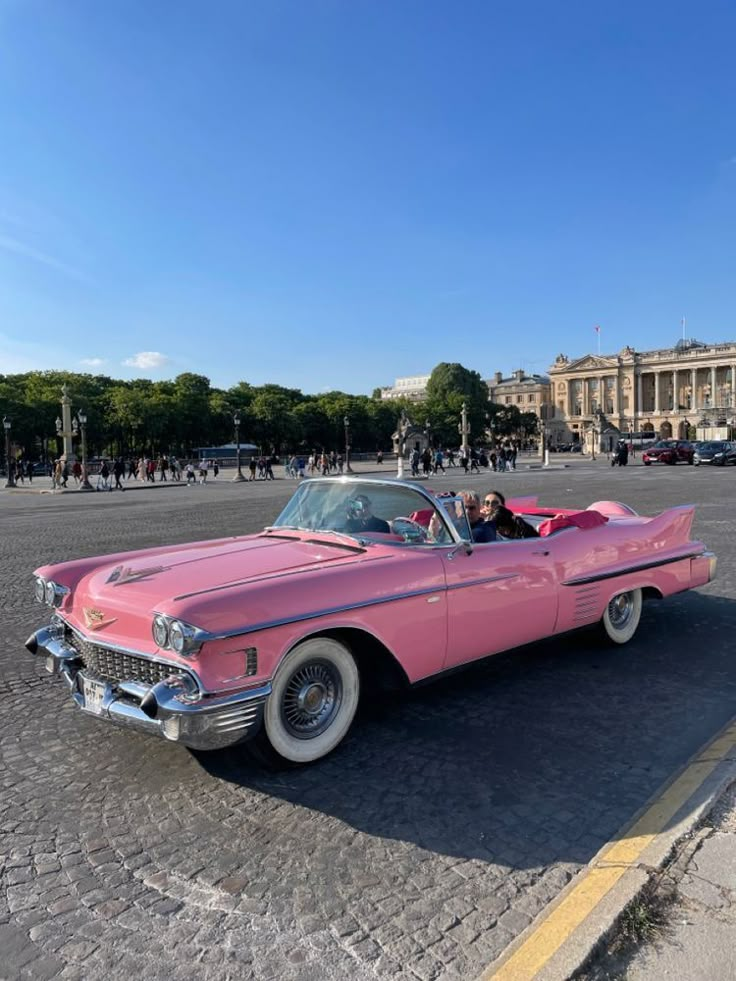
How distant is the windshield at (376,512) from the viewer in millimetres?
4578

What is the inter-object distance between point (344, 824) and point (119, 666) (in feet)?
4.56

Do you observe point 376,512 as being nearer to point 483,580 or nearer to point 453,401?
point 483,580

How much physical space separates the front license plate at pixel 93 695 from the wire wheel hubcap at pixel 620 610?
3.97 meters

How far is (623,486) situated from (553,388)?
429 feet

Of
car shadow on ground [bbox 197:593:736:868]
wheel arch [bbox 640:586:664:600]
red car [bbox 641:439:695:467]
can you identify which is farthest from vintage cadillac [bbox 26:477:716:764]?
red car [bbox 641:439:695:467]

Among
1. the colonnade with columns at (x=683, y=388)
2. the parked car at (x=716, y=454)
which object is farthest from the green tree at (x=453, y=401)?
the parked car at (x=716, y=454)

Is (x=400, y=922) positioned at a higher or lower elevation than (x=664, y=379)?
lower

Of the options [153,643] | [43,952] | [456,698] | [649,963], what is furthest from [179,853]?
[456,698]

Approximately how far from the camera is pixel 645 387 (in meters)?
142

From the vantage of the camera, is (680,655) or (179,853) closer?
(179,853)

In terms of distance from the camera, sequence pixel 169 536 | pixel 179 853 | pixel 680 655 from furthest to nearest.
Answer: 1. pixel 169 536
2. pixel 680 655
3. pixel 179 853

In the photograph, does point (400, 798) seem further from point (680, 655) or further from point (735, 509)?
point (735, 509)

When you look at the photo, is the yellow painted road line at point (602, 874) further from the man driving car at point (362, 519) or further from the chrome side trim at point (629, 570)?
the man driving car at point (362, 519)

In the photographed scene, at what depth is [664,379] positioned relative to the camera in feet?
454
